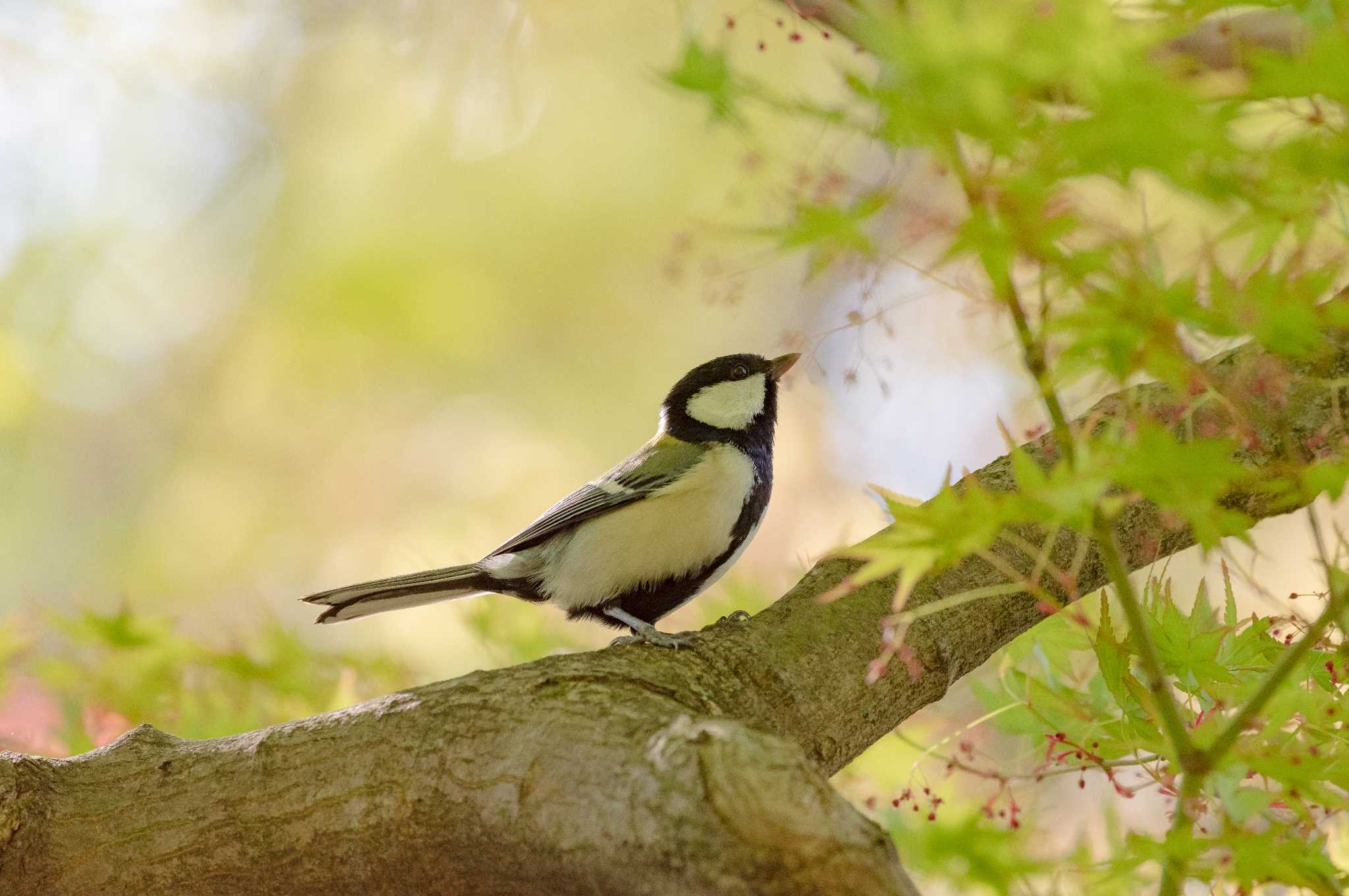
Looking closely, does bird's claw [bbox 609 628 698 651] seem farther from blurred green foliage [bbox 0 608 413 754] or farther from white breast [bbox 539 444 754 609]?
blurred green foliage [bbox 0 608 413 754]

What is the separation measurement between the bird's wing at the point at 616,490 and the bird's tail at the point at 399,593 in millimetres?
78

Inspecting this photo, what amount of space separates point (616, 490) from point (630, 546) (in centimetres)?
14

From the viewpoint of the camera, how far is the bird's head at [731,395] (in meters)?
2.51

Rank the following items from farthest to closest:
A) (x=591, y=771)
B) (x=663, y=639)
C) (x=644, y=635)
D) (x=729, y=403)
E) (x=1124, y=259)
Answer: (x=729, y=403), (x=644, y=635), (x=663, y=639), (x=591, y=771), (x=1124, y=259)

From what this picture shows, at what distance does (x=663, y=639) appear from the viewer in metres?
1.74

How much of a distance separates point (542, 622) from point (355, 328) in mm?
2010

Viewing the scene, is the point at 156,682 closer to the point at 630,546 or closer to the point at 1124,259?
the point at 630,546

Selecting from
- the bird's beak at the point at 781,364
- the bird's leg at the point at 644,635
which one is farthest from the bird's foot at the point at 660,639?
the bird's beak at the point at 781,364

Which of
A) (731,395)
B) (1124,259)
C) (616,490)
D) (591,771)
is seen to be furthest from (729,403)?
(1124,259)

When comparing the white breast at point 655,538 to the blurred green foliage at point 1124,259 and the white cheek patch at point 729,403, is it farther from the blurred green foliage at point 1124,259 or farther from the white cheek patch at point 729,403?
the blurred green foliage at point 1124,259

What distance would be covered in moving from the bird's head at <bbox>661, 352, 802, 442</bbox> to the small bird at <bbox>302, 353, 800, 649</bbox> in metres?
0.08

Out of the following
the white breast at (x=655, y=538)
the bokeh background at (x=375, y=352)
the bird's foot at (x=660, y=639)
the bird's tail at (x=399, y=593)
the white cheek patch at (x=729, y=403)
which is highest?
the bokeh background at (x=375, y=352)

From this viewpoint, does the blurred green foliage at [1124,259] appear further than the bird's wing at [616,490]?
No

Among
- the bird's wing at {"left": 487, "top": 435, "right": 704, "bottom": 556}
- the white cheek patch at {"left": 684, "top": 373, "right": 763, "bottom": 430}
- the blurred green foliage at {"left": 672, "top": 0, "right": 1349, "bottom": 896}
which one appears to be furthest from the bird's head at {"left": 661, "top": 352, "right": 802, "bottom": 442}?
the blurred green foliage at {"left": 672, "top": 0, "right": 1349, "bottom": 896}
